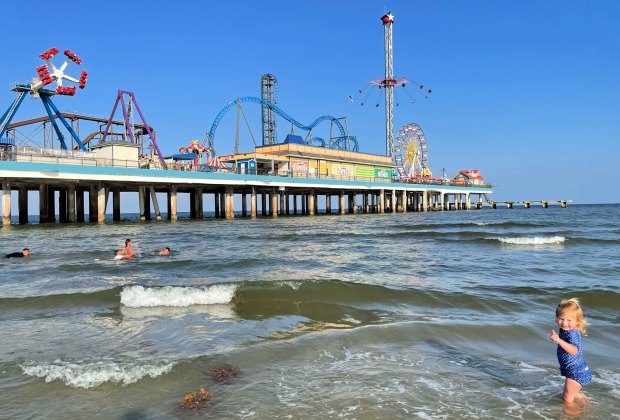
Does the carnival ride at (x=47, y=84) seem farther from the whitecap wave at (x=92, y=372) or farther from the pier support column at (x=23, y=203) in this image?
the whitecap wave at (x=92, y=372)

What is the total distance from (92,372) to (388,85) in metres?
74.5

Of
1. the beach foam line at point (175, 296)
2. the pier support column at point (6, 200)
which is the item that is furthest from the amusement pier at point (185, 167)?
the beach foam line at point (175, 296)

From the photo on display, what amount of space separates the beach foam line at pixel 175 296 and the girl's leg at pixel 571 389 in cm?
574

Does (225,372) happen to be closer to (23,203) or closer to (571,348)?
(571,348)

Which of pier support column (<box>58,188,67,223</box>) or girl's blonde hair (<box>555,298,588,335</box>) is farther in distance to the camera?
pier support column (<box>58,188,67,223</box>)

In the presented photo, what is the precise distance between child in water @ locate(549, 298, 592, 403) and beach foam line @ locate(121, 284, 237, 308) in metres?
5.76

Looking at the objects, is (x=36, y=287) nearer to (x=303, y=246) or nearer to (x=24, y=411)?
(x=24, y=411)

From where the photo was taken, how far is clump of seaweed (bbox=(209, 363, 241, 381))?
175 inches

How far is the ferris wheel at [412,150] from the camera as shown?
76375 mm

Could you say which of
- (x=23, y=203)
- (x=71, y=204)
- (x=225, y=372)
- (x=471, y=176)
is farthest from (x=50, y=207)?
(x=471, y=176)

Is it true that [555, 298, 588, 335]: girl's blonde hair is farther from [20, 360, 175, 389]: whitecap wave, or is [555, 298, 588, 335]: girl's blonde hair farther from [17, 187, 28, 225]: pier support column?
[17, 187, 28, 225]: pier support column

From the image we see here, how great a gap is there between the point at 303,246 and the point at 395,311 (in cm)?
1084

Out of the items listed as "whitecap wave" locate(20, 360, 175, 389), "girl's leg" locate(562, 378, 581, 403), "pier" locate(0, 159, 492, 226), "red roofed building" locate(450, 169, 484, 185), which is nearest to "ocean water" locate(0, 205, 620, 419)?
"whitecap wave" locate(20, 360, 175, 389)

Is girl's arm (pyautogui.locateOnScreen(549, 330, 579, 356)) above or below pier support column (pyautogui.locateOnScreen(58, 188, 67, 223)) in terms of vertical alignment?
below
